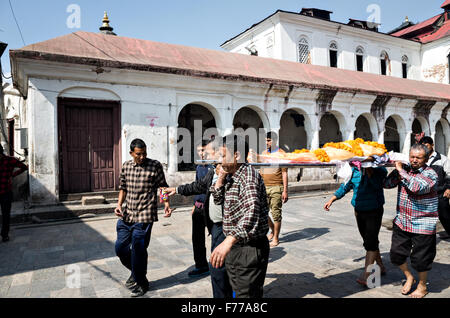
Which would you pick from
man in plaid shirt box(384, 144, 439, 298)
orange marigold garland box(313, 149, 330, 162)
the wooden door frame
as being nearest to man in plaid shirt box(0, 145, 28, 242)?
the wooden door frame

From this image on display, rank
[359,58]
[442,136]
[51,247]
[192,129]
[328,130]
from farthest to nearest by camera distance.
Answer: [359,58], [442,136], [328,130], [192,129], [51,247]

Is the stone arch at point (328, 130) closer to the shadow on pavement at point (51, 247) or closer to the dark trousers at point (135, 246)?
the shadow on pavement at point (51, 247)

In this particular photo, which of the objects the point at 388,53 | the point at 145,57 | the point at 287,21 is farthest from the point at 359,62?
the point at 145,57

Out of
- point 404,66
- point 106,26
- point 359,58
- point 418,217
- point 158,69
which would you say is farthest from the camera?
point 404,66

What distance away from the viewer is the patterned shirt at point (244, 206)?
2.58 m

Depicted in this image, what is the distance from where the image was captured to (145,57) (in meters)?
A: 10.8

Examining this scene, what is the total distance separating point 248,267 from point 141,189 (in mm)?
1955

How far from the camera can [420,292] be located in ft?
12.2

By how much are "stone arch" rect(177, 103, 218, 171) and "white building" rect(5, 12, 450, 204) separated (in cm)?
5

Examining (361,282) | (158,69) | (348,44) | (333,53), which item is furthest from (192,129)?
(348,44)

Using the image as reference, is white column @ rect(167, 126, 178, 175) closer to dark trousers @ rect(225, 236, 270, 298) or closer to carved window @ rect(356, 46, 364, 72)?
dark trousers @ rect(225, 236, 270, 298)

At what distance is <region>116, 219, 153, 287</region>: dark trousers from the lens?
12.8ft

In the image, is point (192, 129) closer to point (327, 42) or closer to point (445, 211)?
point (445, 211)

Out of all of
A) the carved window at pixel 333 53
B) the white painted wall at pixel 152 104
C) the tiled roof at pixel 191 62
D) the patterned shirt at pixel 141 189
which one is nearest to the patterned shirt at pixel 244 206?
the patterned shirt at pixel 141 189
